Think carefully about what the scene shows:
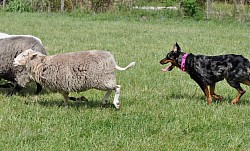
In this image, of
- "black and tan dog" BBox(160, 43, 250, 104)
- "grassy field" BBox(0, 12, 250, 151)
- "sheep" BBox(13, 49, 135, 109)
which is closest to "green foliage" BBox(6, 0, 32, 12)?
"grassy field" BBox(0, 12, 250, 151)

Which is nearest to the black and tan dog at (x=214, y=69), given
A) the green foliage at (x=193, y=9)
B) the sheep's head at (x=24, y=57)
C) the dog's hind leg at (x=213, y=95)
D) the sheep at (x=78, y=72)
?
the dog's hind leg at (x=213, y=95)

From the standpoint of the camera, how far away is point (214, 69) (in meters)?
7.71

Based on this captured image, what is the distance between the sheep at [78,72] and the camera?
6.79 metres

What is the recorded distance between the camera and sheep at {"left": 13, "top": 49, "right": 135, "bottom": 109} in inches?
267

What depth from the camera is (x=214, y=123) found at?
6.59m

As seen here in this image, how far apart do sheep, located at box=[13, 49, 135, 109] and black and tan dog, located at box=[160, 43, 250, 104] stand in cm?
160

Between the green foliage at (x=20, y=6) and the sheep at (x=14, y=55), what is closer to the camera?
the sheep at (x=14, y=55)

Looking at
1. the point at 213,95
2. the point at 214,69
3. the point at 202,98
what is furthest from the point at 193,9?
the point at 214,69

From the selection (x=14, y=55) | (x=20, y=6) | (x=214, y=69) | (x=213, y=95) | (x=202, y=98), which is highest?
(x=20, y=6)

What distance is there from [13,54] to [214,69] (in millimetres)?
3751

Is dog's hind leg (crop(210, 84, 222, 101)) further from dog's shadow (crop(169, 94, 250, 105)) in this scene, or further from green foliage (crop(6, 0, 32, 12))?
green foliage (crop(6, 0, 32, 12))

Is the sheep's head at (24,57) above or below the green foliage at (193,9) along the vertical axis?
below

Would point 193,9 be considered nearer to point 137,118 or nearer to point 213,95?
point 213,95

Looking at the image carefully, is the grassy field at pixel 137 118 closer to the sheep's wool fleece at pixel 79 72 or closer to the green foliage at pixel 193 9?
the sheep's wool fleece at pixel 79 72
